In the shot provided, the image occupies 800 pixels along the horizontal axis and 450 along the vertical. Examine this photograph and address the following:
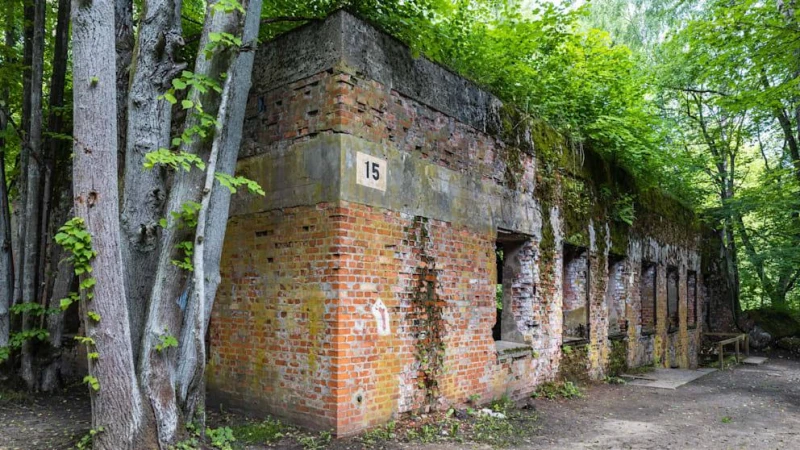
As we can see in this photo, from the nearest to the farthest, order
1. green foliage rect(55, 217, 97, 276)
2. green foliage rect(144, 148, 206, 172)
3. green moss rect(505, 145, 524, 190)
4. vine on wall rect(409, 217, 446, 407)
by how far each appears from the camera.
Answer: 1. green foliage rect(55, 217, 97, 276)
2. green foliage rect(144, 148, 206, 172)
3. vine on wall rect(409, 217, 446, 407)
4. green moss rect(505, 145, 524, 190)

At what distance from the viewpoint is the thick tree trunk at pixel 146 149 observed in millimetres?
4797

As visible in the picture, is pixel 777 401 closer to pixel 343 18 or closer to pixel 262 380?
pixel 262 380

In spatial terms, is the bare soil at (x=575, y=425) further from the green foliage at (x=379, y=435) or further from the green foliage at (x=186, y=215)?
the green foliage at (x=186, y=215)

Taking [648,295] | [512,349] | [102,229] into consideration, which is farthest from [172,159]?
[648,295]

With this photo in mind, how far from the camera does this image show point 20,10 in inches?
332

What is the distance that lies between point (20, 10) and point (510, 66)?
309 inches

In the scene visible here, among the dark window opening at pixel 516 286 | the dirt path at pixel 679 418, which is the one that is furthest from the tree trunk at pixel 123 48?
the dirt path at pixel 679 418

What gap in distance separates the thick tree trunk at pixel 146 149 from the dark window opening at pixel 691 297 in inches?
586

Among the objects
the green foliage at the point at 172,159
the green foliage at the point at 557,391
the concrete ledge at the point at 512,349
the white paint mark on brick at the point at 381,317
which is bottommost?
the green foliage at the point at 557,391

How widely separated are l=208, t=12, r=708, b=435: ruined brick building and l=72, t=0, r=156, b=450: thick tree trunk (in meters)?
1.68

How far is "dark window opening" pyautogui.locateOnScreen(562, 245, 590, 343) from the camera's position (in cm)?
966

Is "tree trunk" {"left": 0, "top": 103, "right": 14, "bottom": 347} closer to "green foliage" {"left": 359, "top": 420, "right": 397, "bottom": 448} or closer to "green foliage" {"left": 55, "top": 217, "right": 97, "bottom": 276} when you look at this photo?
"green foliage" {"left": 55, "top": 217, "right": 97, "bottom": 276}

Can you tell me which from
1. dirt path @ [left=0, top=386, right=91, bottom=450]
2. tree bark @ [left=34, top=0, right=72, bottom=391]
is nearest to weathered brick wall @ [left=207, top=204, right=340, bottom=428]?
dirt path @ [left=0, top=386, right=91, bottom=450]

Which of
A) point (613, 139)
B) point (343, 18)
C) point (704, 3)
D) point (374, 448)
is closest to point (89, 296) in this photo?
point (374, 448)
